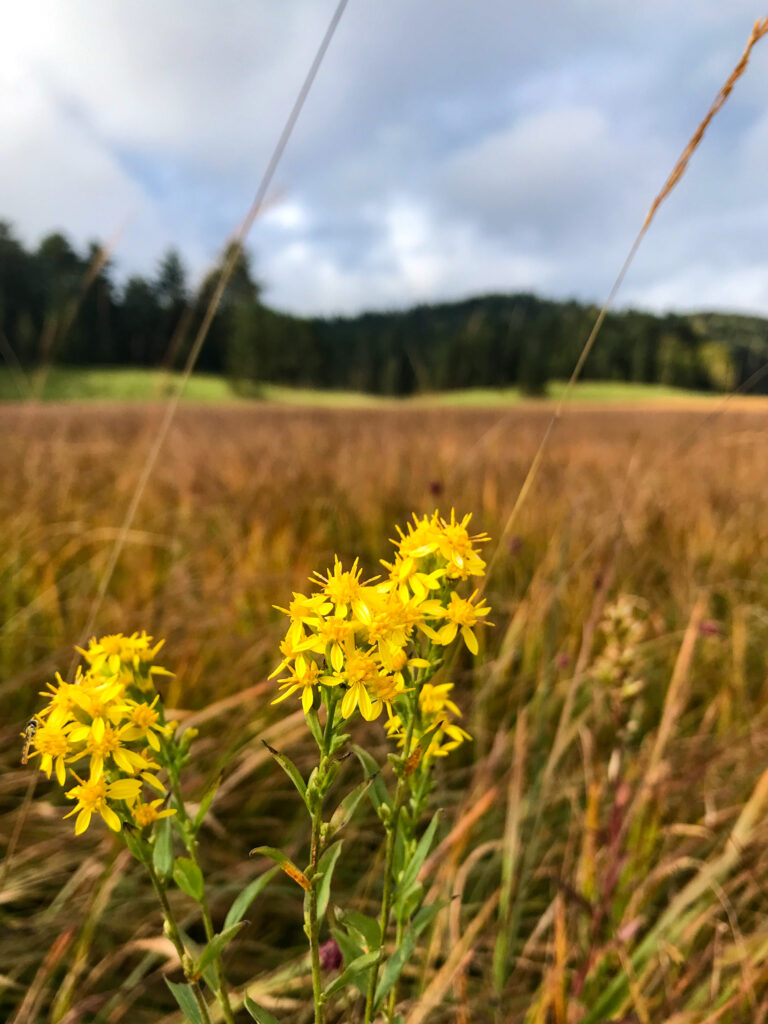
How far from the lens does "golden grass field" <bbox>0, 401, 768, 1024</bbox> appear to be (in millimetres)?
1339

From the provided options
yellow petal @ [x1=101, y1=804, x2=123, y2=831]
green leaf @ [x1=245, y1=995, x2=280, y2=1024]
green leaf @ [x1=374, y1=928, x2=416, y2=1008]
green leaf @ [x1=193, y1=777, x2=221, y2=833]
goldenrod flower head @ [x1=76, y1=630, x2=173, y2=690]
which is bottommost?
green leaf @ [x1=374, y1=928, x2=416, y2=1008]

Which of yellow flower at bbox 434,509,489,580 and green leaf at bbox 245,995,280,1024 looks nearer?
green leaf at bbox 245,995,280,1024

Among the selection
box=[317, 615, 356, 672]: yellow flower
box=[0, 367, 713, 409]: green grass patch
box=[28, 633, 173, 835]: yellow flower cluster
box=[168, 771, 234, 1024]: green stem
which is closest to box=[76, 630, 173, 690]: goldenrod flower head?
box=[28, 633, 173, 835]: yellow flower cluster

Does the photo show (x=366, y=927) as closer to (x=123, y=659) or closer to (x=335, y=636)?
(x=335, y=636)

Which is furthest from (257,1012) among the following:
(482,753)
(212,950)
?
(482,753)

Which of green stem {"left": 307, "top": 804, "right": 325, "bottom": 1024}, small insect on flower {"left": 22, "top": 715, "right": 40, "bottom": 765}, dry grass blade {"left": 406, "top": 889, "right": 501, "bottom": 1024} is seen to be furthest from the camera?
dry grass blade {"left": 406, "top": 889, "right": 501, "bottom": 1024}

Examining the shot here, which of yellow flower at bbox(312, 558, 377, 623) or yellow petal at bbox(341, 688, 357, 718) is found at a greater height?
yellow flower at bbox(312, 558, 377, 623)

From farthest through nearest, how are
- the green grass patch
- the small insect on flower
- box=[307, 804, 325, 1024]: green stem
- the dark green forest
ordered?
1. the green grass patch
2. the dark green forest
3. the small insect on flower
4. box=[307, 804, 325, 1024]: green stem

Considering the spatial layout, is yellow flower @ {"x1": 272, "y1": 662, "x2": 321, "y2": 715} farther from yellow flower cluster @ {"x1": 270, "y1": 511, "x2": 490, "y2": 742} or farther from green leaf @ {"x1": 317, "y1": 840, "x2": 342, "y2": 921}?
green leaf @ {"x1": 317, "y1": 840, "x2": 342, "y2": 921}

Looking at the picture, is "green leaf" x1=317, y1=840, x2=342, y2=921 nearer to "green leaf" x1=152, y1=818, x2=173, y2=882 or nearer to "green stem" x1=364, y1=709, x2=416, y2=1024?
"green stem" x1=364, y1=709, x2=416, y2=1024

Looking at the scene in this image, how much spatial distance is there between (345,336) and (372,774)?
61.3 metres

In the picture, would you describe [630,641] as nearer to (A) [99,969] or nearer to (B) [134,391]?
(A) [99,969]

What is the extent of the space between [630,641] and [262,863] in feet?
3.46

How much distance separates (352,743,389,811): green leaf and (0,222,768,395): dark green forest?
4.14ft
